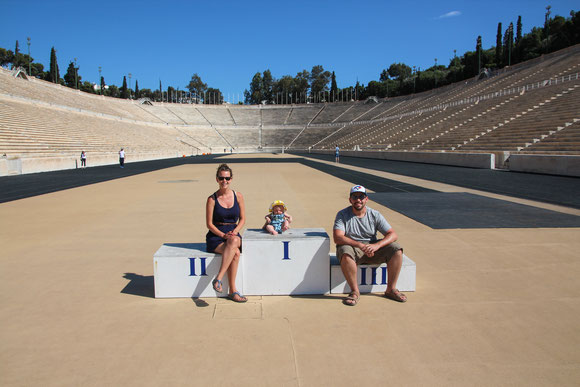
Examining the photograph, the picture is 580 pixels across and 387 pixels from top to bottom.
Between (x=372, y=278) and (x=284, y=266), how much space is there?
1.12m

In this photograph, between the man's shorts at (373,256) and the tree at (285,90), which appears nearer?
the man's shorts at (373,256)

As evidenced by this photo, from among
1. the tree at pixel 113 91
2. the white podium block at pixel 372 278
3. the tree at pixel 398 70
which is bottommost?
the white podium block at pixel 372 278

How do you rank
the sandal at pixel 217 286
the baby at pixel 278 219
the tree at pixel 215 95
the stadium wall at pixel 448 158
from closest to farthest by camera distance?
the sandal at pixel 217 286
the baby at pixel 278 219
the stadium wall at pixel 448 158
the tree at pixel 215 95

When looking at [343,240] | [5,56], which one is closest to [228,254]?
[343,240]

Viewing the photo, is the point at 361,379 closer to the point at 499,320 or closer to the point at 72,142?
the point at 499,320

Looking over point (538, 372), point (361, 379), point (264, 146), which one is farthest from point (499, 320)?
point (264, 146)

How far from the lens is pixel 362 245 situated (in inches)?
182

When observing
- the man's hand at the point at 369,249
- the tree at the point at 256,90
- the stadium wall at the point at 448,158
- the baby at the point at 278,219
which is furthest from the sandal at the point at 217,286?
the tree at the point at 256,90

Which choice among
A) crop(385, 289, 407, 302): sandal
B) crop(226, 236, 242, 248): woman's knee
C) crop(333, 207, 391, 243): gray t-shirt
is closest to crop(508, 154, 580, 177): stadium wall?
crop(333, 207, 391, 243): gray t-shirt

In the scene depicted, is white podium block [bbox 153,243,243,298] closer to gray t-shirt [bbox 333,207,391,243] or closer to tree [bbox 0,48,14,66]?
gray t-shirt [bbox 333,207,391,243]

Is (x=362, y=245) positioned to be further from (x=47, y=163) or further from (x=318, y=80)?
(x=318, y=80)

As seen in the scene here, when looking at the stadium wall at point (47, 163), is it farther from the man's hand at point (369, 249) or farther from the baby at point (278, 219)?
the man's hand at point (369, 249)

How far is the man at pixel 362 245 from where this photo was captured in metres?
4.64

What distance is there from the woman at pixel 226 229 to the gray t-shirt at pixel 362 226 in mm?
1266
